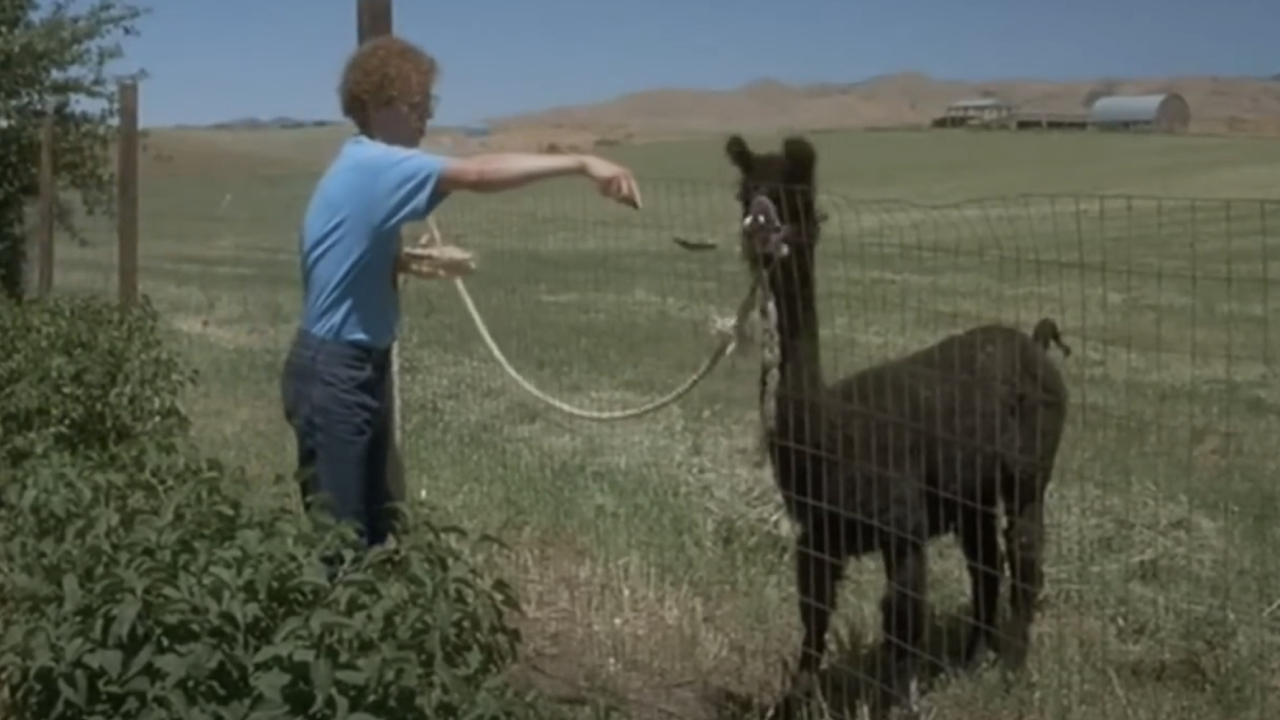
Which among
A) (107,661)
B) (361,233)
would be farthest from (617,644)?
(107,661)

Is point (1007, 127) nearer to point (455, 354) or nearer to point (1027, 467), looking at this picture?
point (455, 354)

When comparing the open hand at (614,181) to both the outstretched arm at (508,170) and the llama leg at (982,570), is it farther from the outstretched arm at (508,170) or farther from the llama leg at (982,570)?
the llama leg at (982,570)

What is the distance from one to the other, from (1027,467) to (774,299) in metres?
1.26

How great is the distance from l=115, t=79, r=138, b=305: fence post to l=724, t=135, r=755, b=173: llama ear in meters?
5.82

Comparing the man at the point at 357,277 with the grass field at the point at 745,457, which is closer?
the man at the point at 357,277

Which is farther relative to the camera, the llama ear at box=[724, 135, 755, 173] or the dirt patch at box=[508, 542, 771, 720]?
the dirt patch at box=[508, 542, 771, 720]

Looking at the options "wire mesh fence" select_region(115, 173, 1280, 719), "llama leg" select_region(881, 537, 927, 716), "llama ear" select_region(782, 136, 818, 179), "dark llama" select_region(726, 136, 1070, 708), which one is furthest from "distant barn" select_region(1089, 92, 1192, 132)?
"llama ear" select_region(782, 136, 818, 179)

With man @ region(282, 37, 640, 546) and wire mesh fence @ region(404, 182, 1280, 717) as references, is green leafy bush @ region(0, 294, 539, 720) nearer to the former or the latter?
man @ region(282, 37, 640, 546)

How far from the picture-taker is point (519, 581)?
7957 mm

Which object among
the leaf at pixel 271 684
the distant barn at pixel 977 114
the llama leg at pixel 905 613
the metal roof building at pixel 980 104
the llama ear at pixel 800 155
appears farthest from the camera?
the metal roof building at pixel 980 104

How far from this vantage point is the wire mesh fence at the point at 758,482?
21.5ft

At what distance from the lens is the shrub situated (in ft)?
14.5

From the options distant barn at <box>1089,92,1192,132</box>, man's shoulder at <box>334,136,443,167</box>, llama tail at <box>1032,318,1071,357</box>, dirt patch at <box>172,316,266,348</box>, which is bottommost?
dirt patch at <box>172,316,266,348</box>

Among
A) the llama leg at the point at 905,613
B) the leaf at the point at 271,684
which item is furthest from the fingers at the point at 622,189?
the llama leg at the point at 905,613
